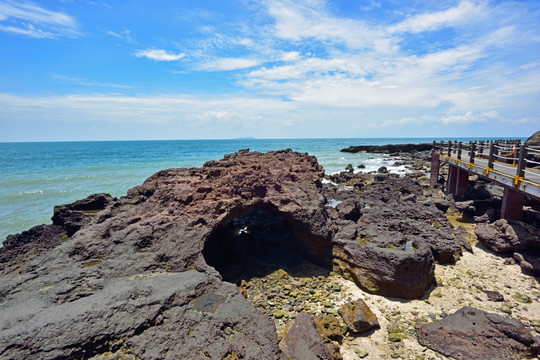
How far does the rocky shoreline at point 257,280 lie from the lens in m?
4.41

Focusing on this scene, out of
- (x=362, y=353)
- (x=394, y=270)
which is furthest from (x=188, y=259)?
(x=394, y=270)

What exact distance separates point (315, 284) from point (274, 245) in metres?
2.83

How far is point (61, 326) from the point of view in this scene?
A: 4.18 m

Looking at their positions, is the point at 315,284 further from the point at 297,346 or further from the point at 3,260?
the point at 3,260

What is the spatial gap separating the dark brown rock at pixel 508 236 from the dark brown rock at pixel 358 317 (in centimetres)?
649

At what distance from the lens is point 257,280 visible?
8.61m

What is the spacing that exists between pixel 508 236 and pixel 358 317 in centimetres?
714

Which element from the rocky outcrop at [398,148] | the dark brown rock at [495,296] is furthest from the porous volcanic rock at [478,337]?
the rocky outcrop at [398,148]

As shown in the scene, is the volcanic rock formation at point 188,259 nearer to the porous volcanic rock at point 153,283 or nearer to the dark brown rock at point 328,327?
the porous volcanic rock at point 153,283

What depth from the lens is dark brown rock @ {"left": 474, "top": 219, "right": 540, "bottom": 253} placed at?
940 centimetres

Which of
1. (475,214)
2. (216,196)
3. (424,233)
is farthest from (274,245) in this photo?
(475,214)

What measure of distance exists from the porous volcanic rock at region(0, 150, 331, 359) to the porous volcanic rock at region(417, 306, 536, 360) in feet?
12.1

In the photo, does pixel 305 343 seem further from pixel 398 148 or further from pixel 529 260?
pixel 398 148

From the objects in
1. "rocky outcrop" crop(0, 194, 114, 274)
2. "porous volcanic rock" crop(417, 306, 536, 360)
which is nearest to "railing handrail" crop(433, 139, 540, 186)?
"porous volcanic rock" crop(417, 306, 536, 360)
